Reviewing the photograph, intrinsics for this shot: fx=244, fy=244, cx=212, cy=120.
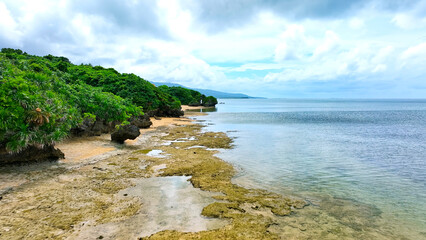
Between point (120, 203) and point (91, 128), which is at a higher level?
point (91, 128)

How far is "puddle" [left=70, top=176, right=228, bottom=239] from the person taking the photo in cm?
768

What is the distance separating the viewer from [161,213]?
909 cm

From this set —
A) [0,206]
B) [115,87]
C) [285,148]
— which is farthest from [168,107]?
[0,206]

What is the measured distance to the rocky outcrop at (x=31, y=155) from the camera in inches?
504

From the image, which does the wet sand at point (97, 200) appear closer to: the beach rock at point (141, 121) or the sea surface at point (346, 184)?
the sea surface at point (346, 184)

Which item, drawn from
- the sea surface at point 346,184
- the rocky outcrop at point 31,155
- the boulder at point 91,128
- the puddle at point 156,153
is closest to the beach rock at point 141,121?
the boulder at point 91,128

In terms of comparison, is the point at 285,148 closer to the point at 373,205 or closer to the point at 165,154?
the point at 165,154

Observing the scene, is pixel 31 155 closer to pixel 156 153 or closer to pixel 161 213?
pixel 156 153

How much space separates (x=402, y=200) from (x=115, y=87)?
157 ft

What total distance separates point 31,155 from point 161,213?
32.3 feet

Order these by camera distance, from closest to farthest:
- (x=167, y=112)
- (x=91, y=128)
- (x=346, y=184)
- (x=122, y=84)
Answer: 1. (x=346, y=184)
2. (x=91, y=128)
3. (x=122, y=84)
4. (x=167, y=112)

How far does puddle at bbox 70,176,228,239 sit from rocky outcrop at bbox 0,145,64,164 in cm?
643

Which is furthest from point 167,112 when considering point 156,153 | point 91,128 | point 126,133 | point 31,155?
point 31,155

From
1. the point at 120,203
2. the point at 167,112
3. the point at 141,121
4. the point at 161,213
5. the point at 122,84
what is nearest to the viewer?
the point at 161,213
